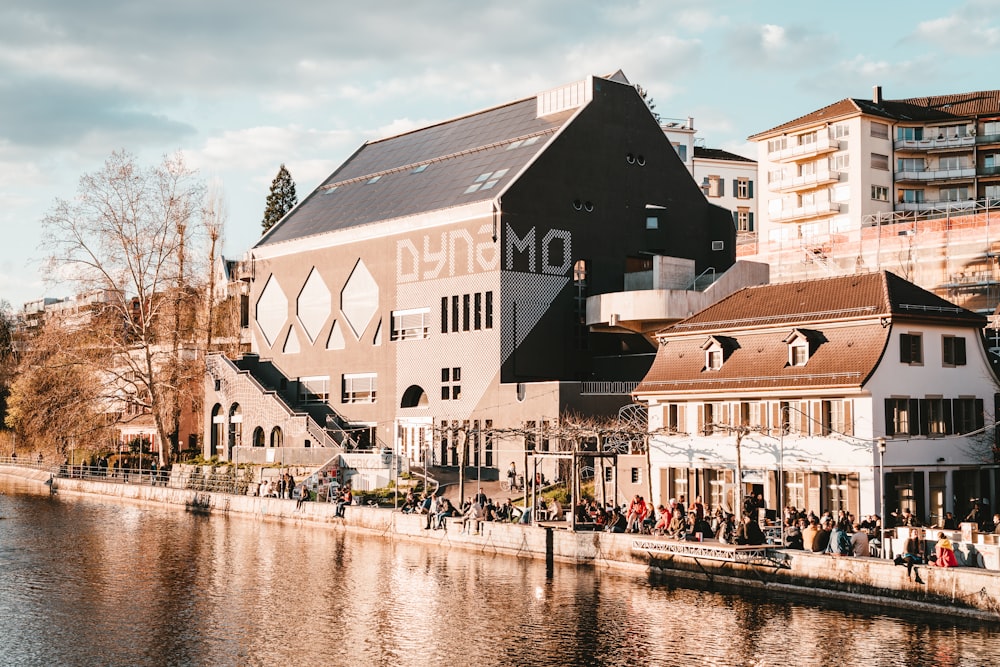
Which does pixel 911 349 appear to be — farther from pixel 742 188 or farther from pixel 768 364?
pixel 742 188

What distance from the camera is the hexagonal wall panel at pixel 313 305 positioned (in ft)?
264

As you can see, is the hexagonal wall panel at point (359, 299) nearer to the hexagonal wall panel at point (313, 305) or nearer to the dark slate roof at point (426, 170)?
the hexagonal wall panel at point (313, 305)

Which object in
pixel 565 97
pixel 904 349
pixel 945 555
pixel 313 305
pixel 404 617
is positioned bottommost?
pixel 404 617

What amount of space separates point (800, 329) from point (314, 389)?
45052mm

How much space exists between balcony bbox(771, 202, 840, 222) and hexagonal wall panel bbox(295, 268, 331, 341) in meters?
38.0

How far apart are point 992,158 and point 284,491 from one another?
62.6 m

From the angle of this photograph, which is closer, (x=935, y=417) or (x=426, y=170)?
(x=935, y=417)

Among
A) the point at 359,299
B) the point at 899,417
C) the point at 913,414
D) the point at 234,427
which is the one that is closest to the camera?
the point at 899,417

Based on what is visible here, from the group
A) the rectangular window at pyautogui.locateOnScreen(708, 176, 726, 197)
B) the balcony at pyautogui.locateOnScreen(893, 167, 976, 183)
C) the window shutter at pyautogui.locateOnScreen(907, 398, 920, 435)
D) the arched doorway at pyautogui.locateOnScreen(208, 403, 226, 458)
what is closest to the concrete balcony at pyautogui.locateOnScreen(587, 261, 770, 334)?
the window shutter at pyautogui.locateOnScreen(907, 398, 920, 435)

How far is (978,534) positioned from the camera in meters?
33.5

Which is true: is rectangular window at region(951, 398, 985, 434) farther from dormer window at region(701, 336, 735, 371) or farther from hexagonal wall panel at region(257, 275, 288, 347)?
hexagonal wall panel at region(257, 275, 288, 347)

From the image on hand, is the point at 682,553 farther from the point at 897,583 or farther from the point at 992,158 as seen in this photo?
the point at 992,158

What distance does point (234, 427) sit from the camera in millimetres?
84188

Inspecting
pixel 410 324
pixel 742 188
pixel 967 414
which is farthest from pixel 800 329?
pixel 742 188
